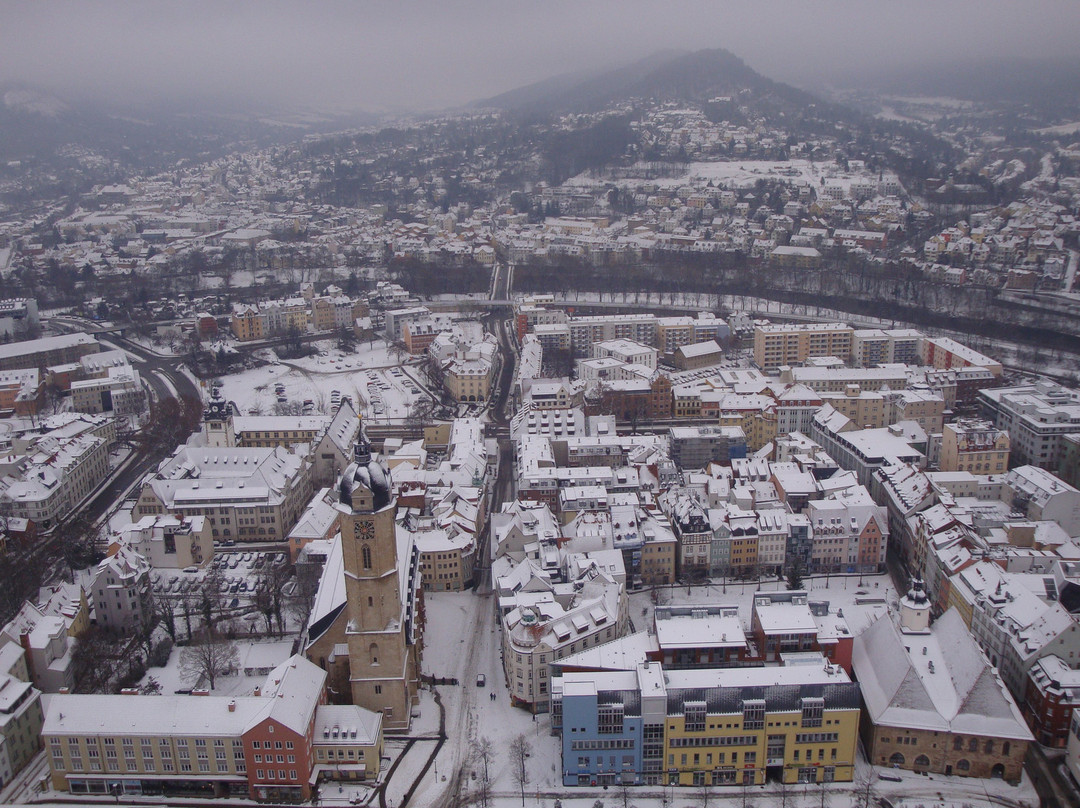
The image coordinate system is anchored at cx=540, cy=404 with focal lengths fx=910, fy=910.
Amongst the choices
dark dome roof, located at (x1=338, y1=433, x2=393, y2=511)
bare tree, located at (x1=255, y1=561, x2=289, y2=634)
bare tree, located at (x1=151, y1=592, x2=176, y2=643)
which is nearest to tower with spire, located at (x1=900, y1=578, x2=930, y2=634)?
dark dome roof, located at (x1=338, y1=433, x2=393, y2=511)

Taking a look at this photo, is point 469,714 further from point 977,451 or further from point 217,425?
point 977,451

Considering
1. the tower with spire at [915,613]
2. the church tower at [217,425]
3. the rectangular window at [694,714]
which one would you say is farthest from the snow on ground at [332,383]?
the tower with spire at [915,613]

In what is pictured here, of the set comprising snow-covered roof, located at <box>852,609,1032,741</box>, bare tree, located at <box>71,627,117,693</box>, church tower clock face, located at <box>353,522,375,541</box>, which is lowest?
bare tree, located at <box>71,627,117,693</box>

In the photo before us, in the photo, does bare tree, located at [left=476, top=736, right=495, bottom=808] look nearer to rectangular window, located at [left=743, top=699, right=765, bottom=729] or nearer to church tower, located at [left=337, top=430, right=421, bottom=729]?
church tower, located at [left=337, top=430, right=421, bottom=729]

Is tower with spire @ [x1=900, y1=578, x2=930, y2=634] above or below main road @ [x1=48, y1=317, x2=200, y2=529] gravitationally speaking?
above

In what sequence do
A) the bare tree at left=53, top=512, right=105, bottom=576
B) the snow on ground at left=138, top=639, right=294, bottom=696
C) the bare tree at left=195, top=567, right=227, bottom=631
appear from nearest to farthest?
1. the snow on ground at left=138, top=639, right=294, bottom=696
2. the bare tree at left=195, top=567, right=227, bottom=631
3. the bare tree at left=53, top=512, right=105, bottom=576

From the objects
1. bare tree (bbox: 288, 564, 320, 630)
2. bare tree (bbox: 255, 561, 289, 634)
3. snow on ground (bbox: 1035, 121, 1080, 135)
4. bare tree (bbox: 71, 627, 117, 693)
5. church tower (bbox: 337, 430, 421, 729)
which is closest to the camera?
church tower (bbox: 337, 430, 421, 729)

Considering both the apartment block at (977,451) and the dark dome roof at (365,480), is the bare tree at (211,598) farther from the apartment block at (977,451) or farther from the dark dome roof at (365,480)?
the apartment block at (977,451)
